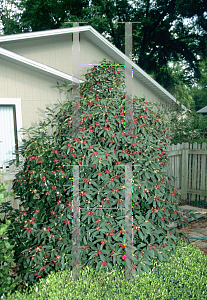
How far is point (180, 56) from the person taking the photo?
83.0ft

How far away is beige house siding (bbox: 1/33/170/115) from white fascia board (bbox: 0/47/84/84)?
74 centimetres

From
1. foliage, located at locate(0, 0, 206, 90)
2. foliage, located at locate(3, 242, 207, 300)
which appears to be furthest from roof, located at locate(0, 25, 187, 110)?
foliage, located at locate(0, 0, 206, 90)

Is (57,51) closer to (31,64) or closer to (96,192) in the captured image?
(31,64)

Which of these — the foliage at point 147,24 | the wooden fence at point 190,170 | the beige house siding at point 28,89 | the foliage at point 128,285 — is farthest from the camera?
the foliage at point 147,24

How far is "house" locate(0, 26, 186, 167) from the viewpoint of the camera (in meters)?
6.60

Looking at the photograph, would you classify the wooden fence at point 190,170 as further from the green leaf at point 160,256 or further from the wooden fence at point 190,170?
the green leaf at point 160,256

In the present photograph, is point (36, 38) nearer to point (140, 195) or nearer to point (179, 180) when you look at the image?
point (179, 180)

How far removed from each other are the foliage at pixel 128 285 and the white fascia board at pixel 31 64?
437cm

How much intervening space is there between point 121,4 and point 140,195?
2139 cm

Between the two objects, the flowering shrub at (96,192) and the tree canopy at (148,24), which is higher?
the tree canopy at (148,24)

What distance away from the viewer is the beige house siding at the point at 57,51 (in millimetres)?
7633

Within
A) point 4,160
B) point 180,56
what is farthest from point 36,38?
point 180,56

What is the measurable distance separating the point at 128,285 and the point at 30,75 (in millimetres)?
5867

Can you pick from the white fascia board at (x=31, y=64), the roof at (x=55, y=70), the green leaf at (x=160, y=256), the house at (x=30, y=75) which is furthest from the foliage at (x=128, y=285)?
the white fascia board at (x=31, y=64)
